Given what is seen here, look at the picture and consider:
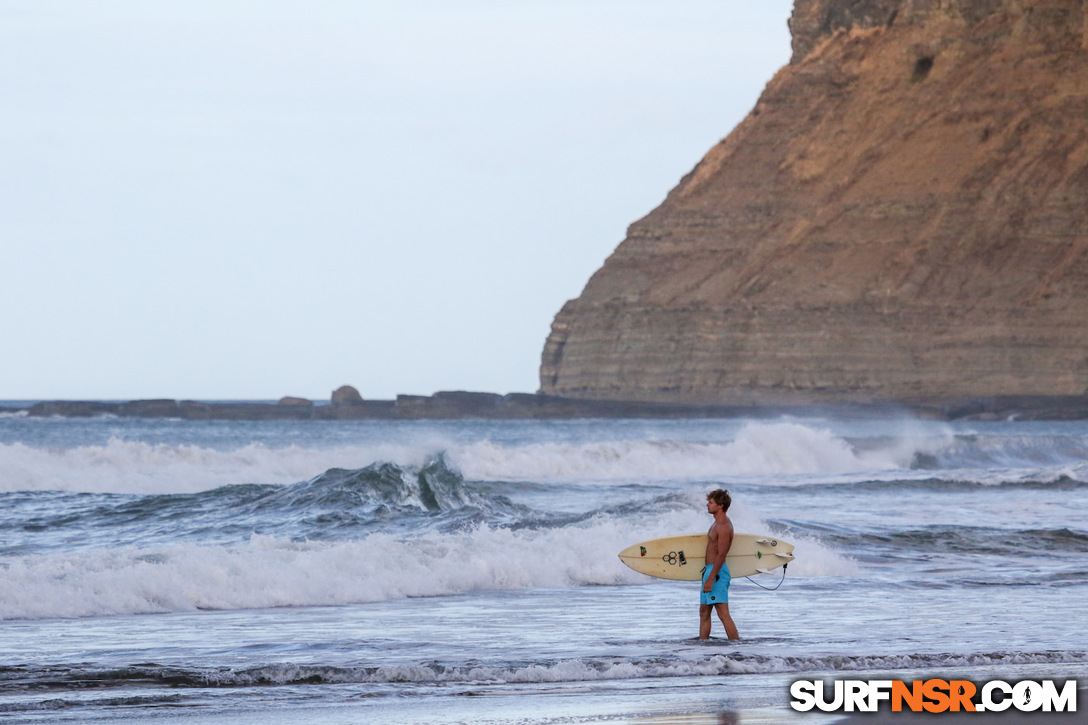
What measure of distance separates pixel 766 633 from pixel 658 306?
97.5m

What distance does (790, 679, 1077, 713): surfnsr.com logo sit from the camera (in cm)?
782

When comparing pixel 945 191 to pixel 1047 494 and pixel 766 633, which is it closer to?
pixel 1047 494

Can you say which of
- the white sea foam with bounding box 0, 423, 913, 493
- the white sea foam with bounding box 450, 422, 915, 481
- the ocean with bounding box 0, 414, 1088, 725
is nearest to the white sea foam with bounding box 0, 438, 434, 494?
the white sea foam with bounding box 0, 423, 913, 493

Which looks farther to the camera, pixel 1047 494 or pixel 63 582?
pixel 1047 494

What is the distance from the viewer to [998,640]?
1051cm

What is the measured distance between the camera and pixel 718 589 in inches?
415

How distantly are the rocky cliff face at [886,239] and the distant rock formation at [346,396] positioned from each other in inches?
626

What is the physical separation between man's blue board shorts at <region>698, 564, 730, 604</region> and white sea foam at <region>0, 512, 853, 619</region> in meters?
3.81

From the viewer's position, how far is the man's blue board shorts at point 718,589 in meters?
10.5

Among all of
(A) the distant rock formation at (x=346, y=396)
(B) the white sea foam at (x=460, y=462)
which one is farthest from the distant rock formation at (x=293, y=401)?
(B) the white sea foam at (x=460, y=462)

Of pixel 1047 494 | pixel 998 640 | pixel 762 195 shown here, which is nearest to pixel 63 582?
pixel 998 640

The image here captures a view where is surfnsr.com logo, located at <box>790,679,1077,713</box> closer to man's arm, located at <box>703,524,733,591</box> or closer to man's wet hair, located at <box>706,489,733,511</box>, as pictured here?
man's arm, located at <box>703,524,733,591</box>

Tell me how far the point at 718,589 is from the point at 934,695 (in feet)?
8.20

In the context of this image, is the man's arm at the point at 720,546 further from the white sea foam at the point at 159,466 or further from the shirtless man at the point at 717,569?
the white sea foam at the point at 159,466
